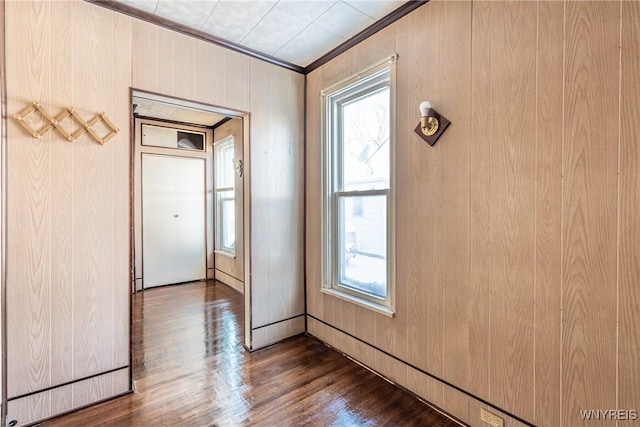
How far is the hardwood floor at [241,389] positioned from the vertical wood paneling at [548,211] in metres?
0.66

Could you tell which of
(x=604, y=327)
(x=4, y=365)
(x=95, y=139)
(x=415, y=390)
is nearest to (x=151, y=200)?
(x=95, y=139)

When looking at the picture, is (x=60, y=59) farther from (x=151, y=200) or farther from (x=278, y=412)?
(x=151, y=200)

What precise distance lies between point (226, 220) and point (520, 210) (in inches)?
177

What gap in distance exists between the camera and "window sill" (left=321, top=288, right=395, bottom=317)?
7.59ft

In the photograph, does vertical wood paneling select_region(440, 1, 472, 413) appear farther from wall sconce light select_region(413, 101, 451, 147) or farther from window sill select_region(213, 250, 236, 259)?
window sill select_region(213, 250, 236, 259)

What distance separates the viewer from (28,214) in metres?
1.87

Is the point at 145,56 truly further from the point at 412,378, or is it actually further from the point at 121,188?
the point at 412,378

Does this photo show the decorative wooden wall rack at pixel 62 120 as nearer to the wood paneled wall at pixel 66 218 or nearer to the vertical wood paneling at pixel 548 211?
the wood paneled wall at pixel 66 218

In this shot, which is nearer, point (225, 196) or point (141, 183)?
point (141, 183)

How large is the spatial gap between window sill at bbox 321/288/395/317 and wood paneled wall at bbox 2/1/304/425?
5.31ft

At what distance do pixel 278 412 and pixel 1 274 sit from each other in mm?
1847

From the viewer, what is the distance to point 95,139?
81.6 inches

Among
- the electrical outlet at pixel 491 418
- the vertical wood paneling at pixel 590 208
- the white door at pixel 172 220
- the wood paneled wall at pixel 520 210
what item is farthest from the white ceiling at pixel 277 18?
the white door at pixel 172 220

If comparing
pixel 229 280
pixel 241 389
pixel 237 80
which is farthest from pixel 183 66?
pixel 229 280
